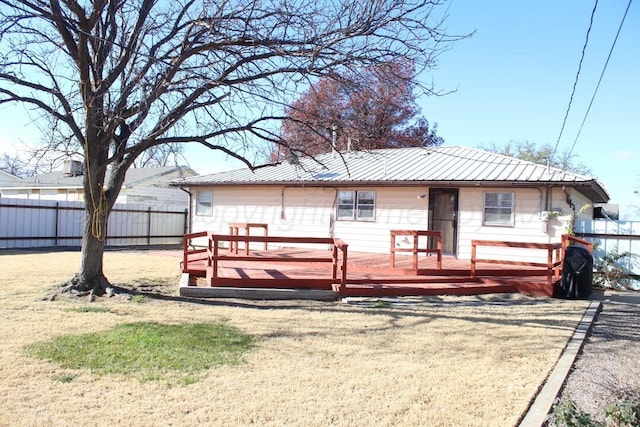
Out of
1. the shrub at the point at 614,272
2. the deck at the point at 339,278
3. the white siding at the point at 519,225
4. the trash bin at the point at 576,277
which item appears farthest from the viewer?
the white siding at the point at 519,225

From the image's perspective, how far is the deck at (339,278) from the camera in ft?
28.2

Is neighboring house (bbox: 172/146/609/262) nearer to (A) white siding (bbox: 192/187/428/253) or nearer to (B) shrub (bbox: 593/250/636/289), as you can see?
(A) white siding (bbox: 192/187/428/253)

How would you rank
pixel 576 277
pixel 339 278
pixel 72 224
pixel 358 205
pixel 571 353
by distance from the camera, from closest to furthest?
pixel 571 353 → pixel 339 278 → pixel 576 277 → pixel 358 205 → pixel 72 224

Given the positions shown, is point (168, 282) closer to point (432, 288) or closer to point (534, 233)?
point (432, 288)

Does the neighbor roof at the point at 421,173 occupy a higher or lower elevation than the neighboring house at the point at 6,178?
lower

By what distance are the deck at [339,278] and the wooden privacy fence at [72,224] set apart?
8431mm

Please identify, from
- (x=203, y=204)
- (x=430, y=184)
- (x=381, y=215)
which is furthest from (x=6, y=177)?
(x=430, y=184)

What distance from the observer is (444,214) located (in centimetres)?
1409

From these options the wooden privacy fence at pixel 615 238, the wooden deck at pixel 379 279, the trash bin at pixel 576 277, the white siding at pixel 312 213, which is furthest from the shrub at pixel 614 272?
the white siding at pixel 312 213

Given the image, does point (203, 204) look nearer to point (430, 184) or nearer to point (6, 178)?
point (430, 184)

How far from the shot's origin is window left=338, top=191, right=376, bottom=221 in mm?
14883

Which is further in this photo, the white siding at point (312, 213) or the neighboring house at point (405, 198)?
the white siding at point (312, 213)

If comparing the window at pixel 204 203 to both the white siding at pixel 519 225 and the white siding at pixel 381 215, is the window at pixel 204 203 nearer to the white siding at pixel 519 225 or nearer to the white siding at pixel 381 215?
the white siding at pixel 381 215

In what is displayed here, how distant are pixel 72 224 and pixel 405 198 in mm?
13684
